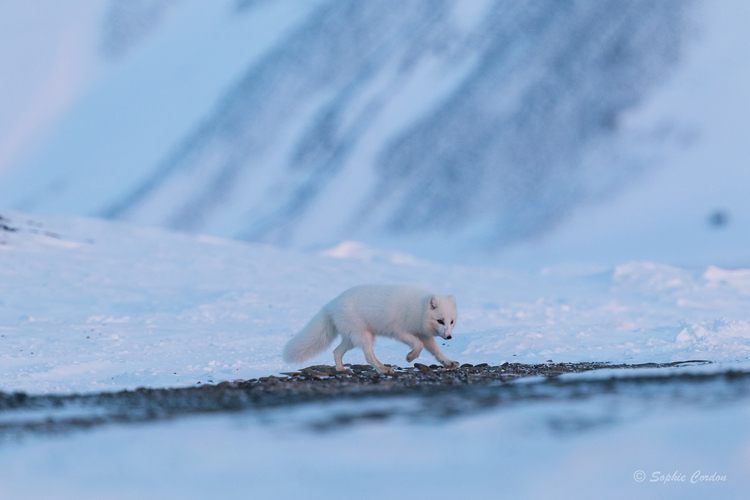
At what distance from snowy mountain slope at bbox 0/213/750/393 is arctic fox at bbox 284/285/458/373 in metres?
1.00

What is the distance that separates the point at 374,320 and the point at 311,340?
2.60ft

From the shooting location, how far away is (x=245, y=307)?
1564 centimetres

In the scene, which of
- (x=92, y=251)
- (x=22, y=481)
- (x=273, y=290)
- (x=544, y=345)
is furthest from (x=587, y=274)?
(x=22, y=481)

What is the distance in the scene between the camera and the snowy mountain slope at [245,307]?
10539mm

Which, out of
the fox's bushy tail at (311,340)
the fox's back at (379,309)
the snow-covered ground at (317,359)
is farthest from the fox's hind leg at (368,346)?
→ the snow-covered ground at (317,359)

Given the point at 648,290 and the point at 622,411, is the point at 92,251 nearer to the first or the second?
the point at 648,290

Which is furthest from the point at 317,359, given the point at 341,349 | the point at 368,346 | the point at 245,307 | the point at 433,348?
the point at 245,307

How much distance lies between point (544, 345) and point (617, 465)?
7.80m

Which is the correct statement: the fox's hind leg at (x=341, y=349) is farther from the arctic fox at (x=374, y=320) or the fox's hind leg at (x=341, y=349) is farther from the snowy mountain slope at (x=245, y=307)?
the snowy mountain slope at (x=245, y=307)

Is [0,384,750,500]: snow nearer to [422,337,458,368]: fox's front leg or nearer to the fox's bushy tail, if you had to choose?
the fox's bushy tail

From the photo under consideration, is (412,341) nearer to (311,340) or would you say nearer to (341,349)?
(341,349)

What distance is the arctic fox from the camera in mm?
8945

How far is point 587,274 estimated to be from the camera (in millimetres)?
23812

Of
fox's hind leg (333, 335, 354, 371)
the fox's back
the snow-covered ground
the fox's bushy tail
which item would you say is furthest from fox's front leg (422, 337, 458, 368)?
the snow-covered ground
